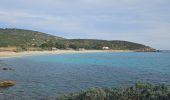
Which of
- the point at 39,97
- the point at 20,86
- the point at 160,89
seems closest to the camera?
the point at 160,89

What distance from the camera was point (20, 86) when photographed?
5366 centimetres

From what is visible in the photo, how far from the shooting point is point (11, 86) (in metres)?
52.8

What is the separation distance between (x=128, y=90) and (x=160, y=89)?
2801 millimetres

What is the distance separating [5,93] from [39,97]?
5691 millimetres

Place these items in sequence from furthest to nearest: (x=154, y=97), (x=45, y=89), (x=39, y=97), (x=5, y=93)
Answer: (x=45, y=89) → (x=5, y=93) → (x=39, y=97) → (x=154, y=97)

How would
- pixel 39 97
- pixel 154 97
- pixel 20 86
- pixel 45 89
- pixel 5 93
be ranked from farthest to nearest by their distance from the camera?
pixel 20 86, pixel 45 89, pixel 5 93, pixel 39 97, pixel 154 97

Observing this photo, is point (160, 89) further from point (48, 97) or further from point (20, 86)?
point (20, 86)

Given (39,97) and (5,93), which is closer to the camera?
(39,97)

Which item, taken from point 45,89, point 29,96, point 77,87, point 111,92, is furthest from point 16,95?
point 111,92

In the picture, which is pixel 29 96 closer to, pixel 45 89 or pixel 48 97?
pixel 48 97

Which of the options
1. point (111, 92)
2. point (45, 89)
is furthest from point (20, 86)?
point (111, 92)

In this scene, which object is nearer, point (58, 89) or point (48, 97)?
point (48, 97)

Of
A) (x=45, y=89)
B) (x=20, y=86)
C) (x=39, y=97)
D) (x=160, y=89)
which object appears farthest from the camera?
(x=20, y=86)

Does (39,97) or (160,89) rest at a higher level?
(160,89)
